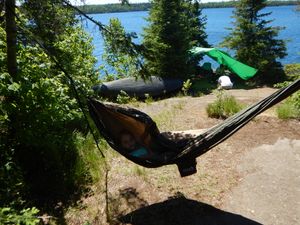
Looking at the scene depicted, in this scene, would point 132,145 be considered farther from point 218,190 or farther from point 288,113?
point 288,113

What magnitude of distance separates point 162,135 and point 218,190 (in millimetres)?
1042

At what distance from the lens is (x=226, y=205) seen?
4.32 metres

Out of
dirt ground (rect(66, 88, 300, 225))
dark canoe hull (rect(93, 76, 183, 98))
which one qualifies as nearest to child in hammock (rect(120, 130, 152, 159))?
dirt ground (rect(66, 88, 300, 225))

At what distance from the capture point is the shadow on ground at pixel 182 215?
4027mm

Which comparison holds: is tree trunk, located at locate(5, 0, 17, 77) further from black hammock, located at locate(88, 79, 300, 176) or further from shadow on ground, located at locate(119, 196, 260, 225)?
shadow on ground, located at locate(119, 196, 260, 225)

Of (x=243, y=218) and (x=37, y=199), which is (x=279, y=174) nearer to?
(x=243, y=218)

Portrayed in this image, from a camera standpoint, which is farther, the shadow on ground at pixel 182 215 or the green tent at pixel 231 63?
the green tent at pixel 231 63

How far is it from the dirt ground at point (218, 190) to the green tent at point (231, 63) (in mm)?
9378

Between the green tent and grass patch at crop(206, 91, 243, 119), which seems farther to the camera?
the green tent

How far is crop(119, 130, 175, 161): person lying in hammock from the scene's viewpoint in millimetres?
4031

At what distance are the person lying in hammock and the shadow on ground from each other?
27.0 inches

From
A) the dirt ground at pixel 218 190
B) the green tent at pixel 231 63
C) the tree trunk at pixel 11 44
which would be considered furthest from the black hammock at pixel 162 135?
the green tent at pixel 231 63

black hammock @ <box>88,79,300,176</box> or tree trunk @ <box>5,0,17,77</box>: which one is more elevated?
tree trunk @ <box>5,0,17,77</box>

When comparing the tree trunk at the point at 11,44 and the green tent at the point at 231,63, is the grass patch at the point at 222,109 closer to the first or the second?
the tree trunk at the point at 11,44
